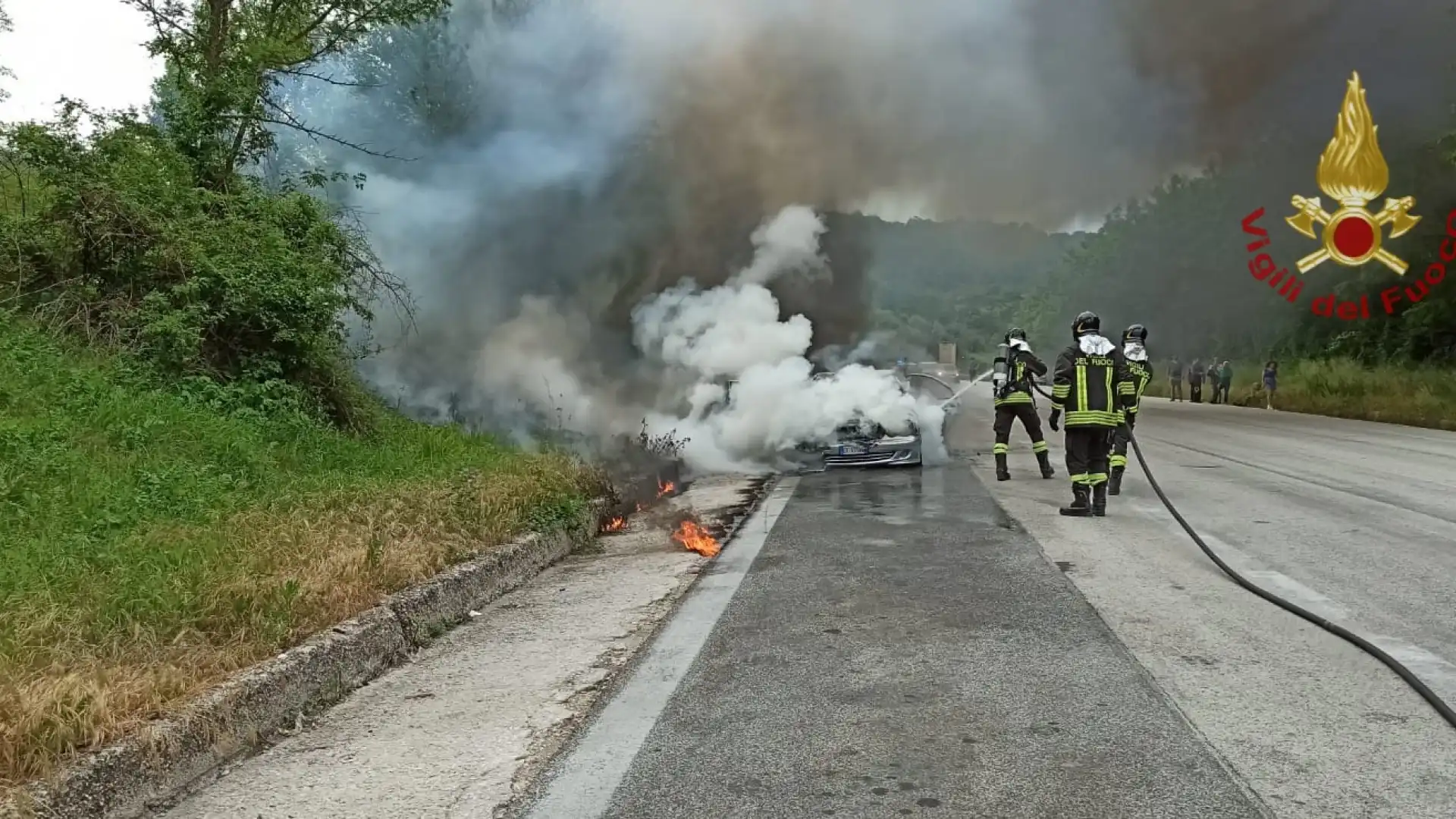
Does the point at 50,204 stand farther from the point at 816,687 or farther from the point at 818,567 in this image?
the point at 816,687

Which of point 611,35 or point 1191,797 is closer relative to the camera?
point 1191,797

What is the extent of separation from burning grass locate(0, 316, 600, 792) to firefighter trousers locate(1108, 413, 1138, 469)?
5.24 m

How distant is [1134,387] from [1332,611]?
4609 mm

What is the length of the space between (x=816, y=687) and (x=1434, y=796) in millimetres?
2115

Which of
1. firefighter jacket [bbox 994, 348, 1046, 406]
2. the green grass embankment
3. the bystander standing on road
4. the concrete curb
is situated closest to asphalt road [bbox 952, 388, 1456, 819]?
firefighter jacket [bbox 994, 348, 1046, 406]

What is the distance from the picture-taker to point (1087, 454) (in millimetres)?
9195

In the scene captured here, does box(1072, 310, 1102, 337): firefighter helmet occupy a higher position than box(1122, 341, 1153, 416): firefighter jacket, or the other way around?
box(1072, 310, 1102, 337): firefighter helmet

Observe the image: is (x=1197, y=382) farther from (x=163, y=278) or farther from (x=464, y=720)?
(x=464, y=720)

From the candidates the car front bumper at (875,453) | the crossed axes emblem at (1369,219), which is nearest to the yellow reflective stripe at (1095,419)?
the car front bumper at (875,453)

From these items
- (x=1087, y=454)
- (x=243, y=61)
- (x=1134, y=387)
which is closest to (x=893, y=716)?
(x=1087, y=454)

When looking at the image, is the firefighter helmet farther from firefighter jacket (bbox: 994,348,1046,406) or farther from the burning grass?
the burning grass

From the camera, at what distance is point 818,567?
274 inches

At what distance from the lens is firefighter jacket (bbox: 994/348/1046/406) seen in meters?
11.9

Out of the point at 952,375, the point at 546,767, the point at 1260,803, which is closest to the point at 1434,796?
the point at 1260,803
